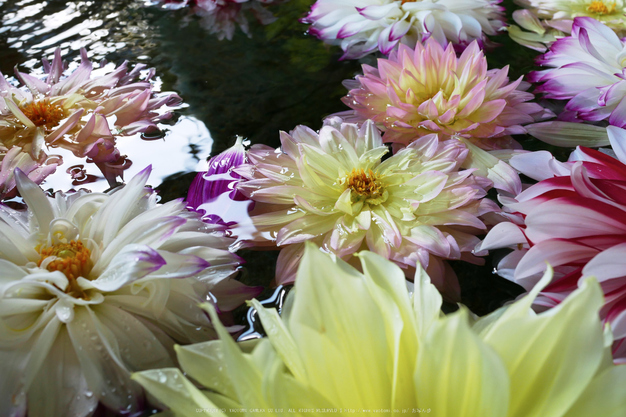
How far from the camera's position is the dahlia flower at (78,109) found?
547mm

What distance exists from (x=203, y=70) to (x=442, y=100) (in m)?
0.32

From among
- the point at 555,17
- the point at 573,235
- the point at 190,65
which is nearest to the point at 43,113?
the point at 190,65

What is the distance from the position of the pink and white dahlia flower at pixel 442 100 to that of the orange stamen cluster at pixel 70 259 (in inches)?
11.6

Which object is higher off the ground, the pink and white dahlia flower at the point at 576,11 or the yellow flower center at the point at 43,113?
the yellow flower center at the point at 43,113

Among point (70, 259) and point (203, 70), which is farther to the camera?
point (203, 70)

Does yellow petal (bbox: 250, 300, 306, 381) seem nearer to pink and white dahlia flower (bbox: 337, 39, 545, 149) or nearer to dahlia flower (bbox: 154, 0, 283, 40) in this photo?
pink and white dahlia flower (bbox: 337, 39, 545, 149)

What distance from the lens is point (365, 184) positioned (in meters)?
0.47

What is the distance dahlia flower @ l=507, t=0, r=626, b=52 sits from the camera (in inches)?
28.2

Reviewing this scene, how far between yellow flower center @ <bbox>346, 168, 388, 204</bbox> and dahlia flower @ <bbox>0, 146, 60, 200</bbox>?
285 millimetres

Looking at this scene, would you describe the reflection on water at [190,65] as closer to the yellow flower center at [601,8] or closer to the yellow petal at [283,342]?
the yellow petal at [283,342]

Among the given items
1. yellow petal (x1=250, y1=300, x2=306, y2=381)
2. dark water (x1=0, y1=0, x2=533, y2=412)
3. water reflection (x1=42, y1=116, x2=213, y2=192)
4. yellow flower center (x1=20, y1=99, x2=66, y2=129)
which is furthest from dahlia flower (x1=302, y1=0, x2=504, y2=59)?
yellow petal (x1=250, y1=300, x2=306, y2=381)

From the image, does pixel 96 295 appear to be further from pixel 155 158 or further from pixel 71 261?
pixel 155 158

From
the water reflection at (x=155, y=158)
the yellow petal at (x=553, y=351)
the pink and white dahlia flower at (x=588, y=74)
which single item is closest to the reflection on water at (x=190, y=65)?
the water reflection at (x=155, y=158)

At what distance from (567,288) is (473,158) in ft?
0.60
